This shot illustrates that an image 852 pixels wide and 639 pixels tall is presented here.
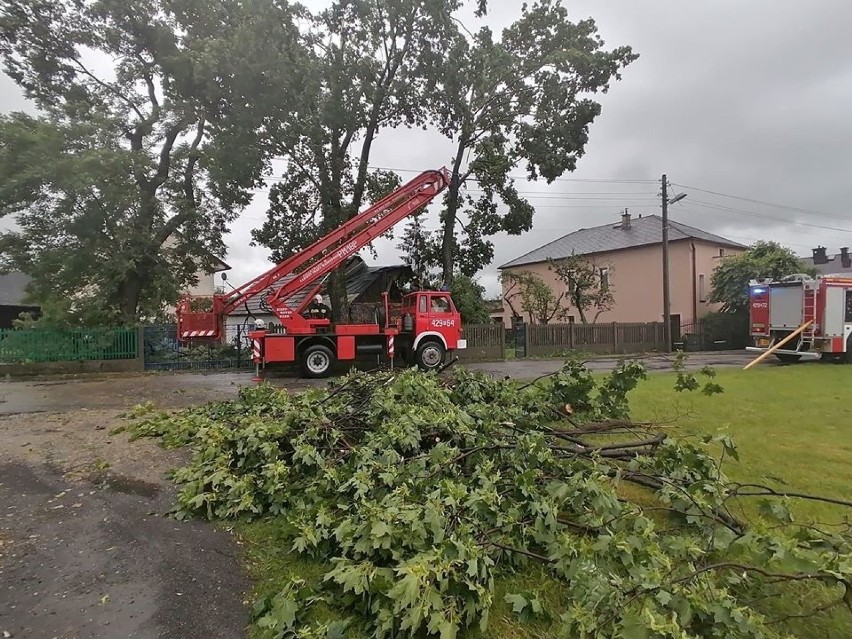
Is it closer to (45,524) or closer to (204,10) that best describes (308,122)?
(204,10)

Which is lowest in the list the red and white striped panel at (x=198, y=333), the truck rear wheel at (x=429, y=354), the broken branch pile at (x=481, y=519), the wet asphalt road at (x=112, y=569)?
the wet asphalt road at (x=112, y=569)

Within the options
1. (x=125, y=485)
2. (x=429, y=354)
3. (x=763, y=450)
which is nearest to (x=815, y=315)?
(x=429, y=354)

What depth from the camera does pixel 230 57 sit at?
15008 mm

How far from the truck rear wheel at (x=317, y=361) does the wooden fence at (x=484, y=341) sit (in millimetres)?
7714

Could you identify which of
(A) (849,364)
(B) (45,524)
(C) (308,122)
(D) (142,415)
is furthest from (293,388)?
(A) (849,364)

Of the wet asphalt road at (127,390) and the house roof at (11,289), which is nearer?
the wet asphalt road at (127,390)

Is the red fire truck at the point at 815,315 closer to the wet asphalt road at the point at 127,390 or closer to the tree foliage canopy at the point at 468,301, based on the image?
the wet asphalt road at the point at 127,390

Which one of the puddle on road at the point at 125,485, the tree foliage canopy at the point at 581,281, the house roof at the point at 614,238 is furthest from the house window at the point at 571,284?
the puddle on road at the point at 125,485

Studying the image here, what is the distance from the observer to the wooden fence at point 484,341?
68.6 ft

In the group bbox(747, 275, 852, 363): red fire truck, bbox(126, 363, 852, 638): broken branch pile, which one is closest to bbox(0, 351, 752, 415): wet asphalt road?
bbox(126, 363, 852, 638): broken branch pile

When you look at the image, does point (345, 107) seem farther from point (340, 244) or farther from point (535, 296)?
point (535, 296)

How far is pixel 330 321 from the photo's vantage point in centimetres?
1474

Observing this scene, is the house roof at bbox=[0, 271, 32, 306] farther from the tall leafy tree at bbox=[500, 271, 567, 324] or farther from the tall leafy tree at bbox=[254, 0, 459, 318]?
the tall leafy tree at bbox=[500, 271, 567, 324]

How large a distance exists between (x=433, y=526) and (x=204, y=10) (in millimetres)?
18213
